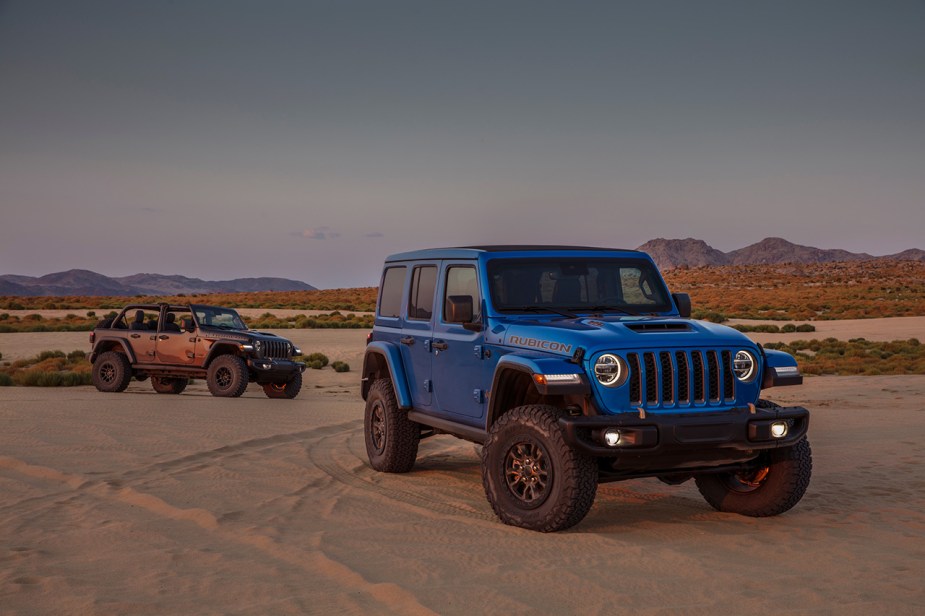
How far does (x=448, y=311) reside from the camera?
29.7 ft

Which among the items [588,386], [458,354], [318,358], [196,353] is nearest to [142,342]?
[196,353]

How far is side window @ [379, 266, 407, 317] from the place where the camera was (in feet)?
34.1

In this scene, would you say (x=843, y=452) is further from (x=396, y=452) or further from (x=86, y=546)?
(x=86, y=546)

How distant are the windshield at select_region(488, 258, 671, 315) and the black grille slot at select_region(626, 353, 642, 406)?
1.40m

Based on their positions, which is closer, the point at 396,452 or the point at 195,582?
A: the point at 195,582

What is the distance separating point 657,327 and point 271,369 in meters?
12.1

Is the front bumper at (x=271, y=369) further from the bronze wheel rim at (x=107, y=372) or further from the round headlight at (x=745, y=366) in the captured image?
the round headlight at (x=745, y=366)

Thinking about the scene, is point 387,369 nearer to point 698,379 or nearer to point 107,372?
point 698,379

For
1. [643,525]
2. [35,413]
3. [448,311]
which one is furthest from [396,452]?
[35,413]

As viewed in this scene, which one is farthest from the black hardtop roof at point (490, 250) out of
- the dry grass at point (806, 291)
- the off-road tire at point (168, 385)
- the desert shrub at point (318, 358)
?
the dry grass at point (806, 291)

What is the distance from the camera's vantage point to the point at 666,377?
734cm

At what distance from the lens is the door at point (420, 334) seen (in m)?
9.46

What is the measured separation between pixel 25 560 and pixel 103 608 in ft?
4.48

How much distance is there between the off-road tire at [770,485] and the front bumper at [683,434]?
1.04 ft
